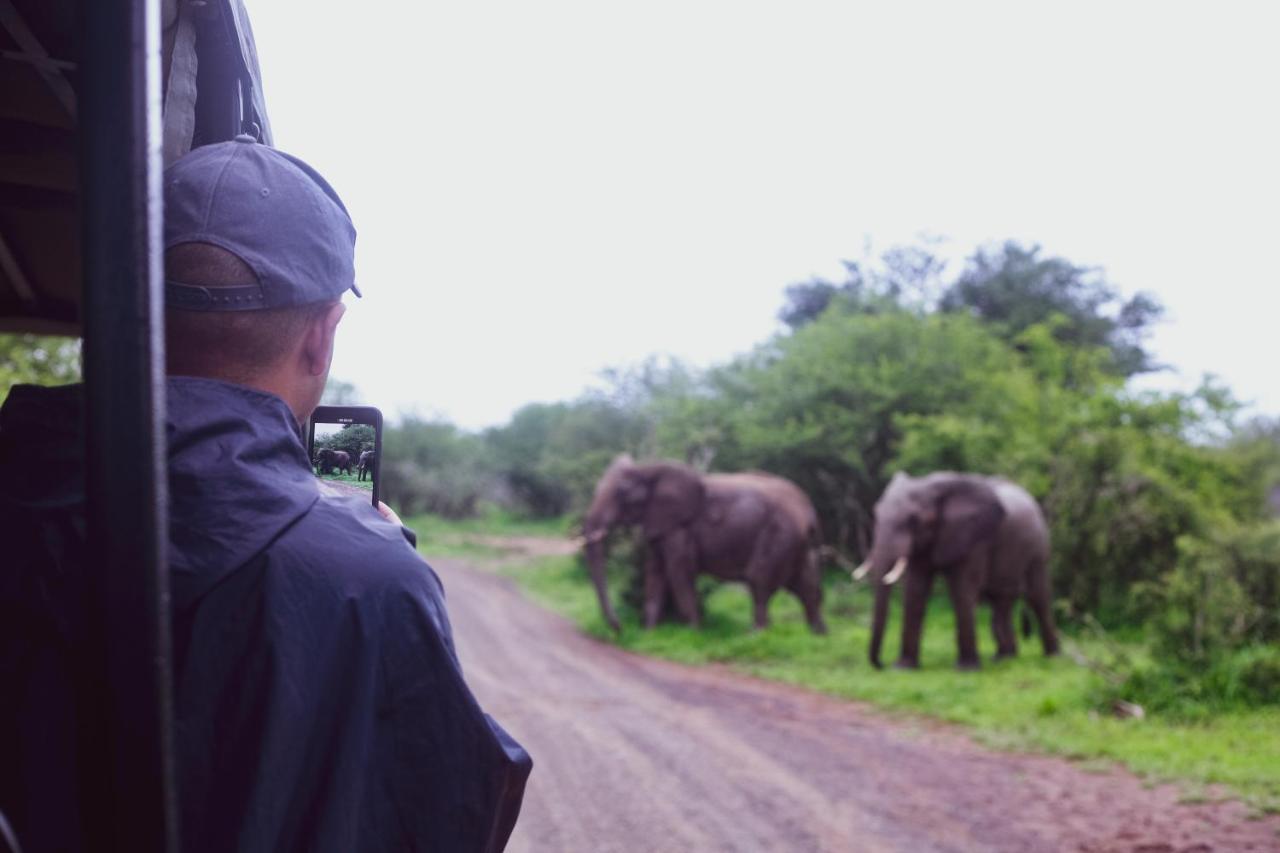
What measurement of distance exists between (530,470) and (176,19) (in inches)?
1365

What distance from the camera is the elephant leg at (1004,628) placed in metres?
13.3

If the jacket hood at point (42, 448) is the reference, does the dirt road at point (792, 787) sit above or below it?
below

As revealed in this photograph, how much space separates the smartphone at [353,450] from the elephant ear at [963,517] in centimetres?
1159

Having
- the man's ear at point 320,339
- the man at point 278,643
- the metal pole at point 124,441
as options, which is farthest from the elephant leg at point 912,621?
the metal pole at point 124,441

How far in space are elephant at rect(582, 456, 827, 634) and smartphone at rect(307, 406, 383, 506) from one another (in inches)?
562

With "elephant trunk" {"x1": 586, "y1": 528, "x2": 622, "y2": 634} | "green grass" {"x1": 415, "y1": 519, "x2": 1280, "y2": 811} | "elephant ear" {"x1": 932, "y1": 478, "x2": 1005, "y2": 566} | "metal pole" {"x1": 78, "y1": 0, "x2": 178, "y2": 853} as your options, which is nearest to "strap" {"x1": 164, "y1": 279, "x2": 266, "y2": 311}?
"metal pole" {"x1": 78, "y1": 0, "x2": 178, "y2": 853}

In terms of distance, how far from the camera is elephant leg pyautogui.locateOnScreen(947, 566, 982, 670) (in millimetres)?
12320

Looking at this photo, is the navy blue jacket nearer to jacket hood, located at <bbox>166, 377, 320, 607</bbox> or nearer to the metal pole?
jacket hood, located at <bbox>166, 377, 320, 607</bbox>

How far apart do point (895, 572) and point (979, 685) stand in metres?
1.88

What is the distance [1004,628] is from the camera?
1327 cm

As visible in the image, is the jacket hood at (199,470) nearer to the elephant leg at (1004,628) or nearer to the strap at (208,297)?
the strap at (208,297)

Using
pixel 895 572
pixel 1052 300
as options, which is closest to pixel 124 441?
pixel 895 572

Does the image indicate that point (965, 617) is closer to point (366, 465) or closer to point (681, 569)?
point (681, 569)

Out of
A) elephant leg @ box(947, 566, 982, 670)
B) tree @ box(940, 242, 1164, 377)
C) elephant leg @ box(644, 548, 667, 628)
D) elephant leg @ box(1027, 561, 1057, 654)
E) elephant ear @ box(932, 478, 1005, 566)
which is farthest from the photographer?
tree @ box(940, 242, 1164, 377)
